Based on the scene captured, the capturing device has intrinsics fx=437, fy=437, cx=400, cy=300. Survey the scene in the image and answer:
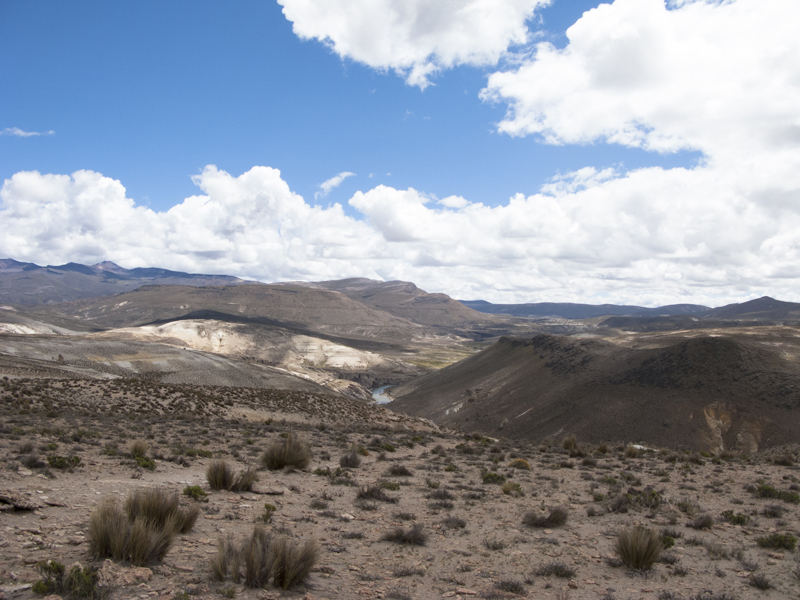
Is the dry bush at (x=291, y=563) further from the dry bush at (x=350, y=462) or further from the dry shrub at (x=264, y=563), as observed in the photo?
the dry bush at (x=350, y=462)

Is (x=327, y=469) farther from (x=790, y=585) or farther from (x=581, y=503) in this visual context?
(x=790, y=585)

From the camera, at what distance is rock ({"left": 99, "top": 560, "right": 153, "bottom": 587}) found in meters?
5.25

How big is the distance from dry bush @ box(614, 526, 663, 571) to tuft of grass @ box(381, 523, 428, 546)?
3.50 metres

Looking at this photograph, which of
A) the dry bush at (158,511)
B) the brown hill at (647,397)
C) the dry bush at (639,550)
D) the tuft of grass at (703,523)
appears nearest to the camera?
the dry bush at (158,511)

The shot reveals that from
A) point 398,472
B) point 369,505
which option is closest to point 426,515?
point 369,505

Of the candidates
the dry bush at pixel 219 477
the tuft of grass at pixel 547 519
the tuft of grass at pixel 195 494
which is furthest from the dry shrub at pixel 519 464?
the tuft of grass at pixel 195 494

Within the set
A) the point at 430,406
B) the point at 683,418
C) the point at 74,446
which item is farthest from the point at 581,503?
the point at 430,406

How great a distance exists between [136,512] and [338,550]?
11.0ft

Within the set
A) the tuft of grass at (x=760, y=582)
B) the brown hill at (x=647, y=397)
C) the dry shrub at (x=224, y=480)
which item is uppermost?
the tuft of grass at (x=760, y=582)

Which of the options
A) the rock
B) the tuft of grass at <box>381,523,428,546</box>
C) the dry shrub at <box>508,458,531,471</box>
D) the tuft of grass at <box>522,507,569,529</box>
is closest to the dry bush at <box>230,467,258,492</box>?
the tuft of grass at <box>381,523,428,546</box>

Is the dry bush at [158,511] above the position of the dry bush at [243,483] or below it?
above

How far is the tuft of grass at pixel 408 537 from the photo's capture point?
325 inches

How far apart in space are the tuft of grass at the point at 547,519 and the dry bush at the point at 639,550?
6.55 feet

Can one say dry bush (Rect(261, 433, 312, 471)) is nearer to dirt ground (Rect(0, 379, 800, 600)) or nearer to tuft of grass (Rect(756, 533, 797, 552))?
dirt ground (Rect(0, 379, 800, 600))
